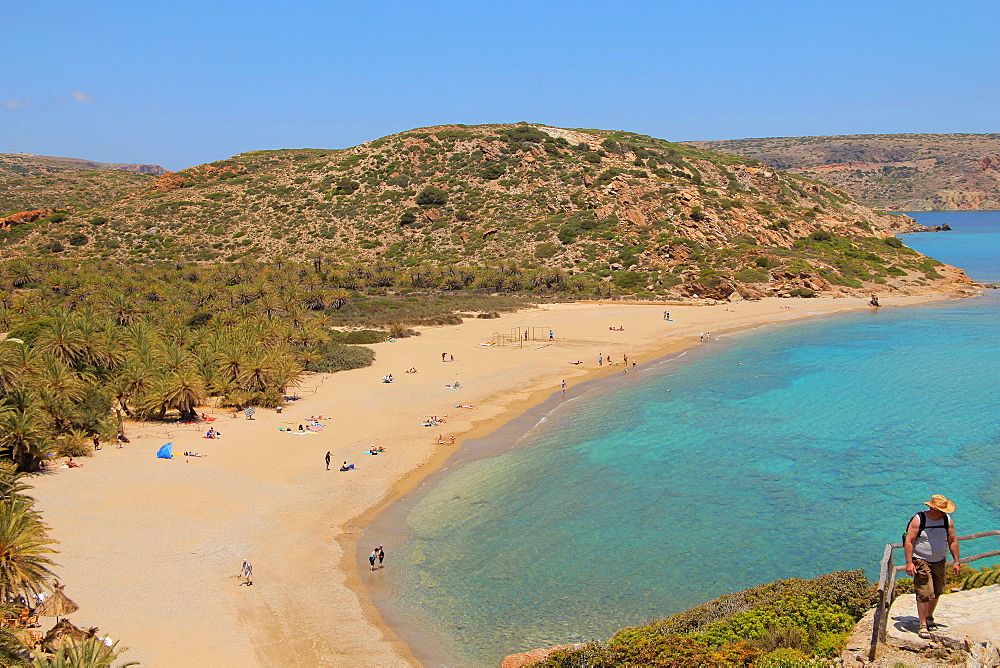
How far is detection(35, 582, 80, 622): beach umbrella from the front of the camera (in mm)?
14438

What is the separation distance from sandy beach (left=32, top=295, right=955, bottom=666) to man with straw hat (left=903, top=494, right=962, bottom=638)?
9713 mm

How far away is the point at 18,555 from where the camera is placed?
13.4m

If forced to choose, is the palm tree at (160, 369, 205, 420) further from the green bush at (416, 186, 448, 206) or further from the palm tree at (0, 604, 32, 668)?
the green bush at (416, 186, 448, 206)

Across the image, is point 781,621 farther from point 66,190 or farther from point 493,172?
point 66,190

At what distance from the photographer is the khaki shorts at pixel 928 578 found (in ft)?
26.1

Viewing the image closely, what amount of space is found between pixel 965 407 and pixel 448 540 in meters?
26.4

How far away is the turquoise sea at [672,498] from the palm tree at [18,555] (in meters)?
6.82

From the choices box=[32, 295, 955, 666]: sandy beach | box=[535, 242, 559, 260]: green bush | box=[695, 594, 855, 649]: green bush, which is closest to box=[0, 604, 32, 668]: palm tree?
box=[32, 295, 955, 666]: sandy beach

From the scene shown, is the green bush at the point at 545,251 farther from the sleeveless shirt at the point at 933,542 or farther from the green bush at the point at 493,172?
the sleeveless shirt at the point at 933,542

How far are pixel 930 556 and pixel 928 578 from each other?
0.23 meters

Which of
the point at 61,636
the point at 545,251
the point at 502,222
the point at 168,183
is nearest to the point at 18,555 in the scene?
the point at 61,636

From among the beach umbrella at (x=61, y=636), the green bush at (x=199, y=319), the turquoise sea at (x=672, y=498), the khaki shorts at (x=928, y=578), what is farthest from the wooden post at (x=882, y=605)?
the green bush at (x=199, y=319)

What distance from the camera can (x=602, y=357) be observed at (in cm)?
4550

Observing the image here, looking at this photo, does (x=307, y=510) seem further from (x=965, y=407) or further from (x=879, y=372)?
(x=879, y=372)
